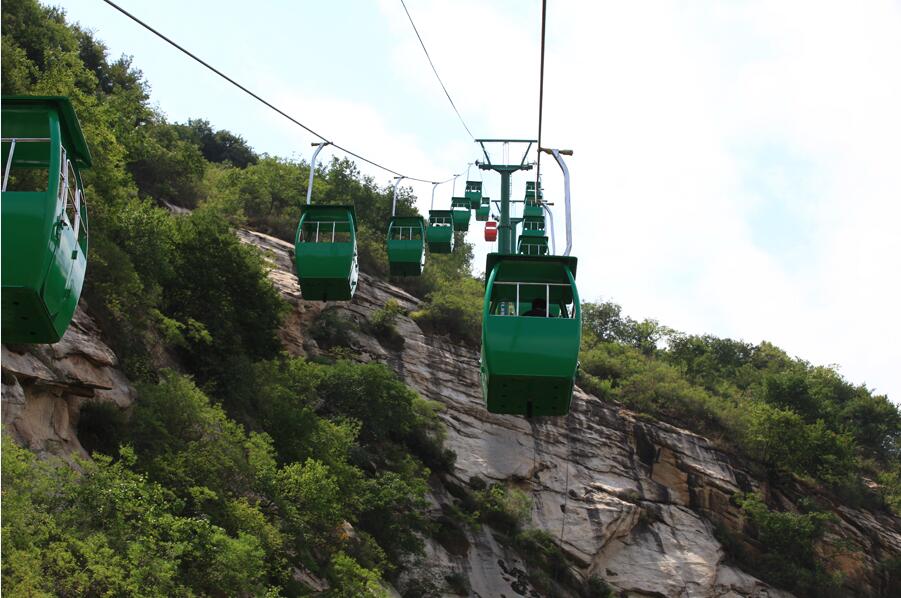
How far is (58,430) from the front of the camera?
2178 centimetres

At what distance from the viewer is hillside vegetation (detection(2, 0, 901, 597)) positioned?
59.9 ft

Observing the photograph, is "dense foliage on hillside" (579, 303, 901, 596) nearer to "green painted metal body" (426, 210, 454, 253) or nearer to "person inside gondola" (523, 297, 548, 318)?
"green painted metal body" (426, 210, 454, 253)

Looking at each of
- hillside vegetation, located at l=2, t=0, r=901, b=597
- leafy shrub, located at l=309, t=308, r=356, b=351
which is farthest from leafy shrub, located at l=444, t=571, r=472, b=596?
leafy shrub, located at l=309, t=308, r=356, b=351

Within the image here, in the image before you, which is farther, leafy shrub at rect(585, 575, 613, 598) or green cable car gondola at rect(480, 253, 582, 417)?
leafy shrub at rect(585, 575, 613, 598)

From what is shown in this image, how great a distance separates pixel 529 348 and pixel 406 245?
43.6 ft

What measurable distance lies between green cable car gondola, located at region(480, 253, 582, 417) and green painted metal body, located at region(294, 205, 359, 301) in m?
4.44

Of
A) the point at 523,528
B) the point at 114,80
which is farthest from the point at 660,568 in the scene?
the point at 114,80

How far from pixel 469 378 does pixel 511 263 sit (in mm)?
30707

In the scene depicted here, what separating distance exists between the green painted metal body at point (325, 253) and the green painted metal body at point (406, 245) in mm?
Result: 7152

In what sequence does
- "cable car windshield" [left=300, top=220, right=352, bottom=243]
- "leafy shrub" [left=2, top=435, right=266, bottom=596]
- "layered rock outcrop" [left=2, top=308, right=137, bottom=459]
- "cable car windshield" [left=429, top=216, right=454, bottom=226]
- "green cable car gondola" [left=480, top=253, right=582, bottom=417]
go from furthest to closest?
"cable car windshield" [left=429, top=216, right=454, bottom=226] → "layered rock outcrop" [left=2, top=308, right=137, bottom=459] → "cable car windshield" [left=300, top=220, right=352, bottom=243] → "leafy shrub" [left=2, top=435, right=266, bottom=596] → "green cable car gondola" [left=480, top=253, right=582, bottom=417]

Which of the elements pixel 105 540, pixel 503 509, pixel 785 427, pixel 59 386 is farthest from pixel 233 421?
pixel 785 427

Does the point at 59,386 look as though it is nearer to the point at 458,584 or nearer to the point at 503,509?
the point at 458,584

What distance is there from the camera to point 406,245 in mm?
24938

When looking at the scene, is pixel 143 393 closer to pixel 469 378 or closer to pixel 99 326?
pixel 99 326
